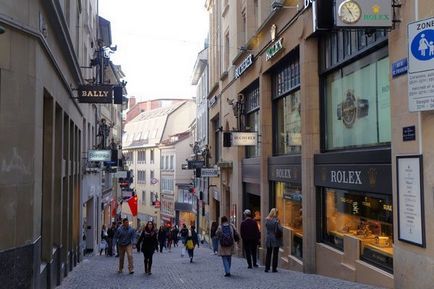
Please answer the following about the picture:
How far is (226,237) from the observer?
13828 millimetres

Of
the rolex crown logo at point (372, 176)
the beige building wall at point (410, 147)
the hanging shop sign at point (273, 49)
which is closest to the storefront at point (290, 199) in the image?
the hanging shop sign at point (273, 49)

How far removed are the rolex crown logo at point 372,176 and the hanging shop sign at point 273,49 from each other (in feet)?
22.2

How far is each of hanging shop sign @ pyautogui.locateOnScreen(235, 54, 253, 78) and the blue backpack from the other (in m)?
8.57

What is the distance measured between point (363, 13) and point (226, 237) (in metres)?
6.92

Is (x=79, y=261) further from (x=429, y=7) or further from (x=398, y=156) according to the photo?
(x=429, y=7)

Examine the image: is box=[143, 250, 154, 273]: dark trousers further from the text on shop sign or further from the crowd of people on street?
the text on shop sign

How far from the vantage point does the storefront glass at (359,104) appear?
1048 centimetres

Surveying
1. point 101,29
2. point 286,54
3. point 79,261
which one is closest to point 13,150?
point 286,54

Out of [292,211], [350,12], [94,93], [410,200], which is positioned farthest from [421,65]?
[94,93]

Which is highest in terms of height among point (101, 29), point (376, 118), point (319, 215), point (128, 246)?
point (101, 29)

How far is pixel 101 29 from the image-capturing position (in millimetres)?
38969

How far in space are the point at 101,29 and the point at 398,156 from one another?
3312 cm

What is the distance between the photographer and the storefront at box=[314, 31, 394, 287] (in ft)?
33.8

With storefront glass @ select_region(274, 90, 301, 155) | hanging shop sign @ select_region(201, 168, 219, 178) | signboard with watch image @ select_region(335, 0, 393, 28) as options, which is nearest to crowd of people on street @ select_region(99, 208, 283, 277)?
storefront glass @ select_region(274, 90, 301, 155)
